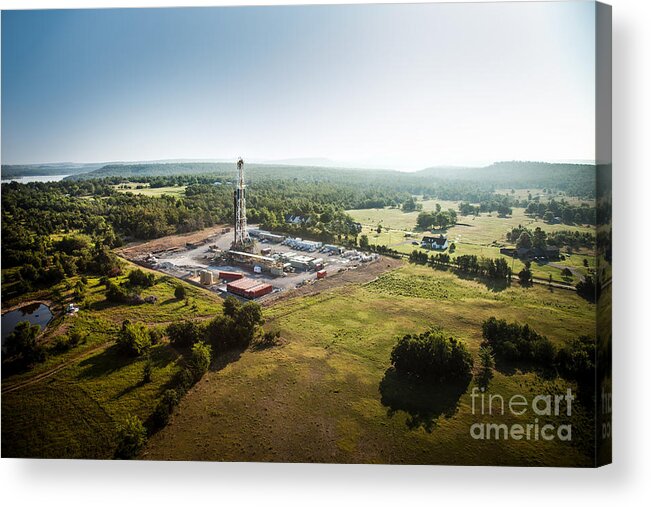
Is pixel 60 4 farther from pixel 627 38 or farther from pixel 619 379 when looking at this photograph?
pixel 619 379

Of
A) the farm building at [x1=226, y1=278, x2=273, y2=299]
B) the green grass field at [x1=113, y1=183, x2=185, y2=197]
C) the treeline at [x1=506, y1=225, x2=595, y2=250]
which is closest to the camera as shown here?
the treeline at [x1=506, y1=225, x2=595, y2=250]

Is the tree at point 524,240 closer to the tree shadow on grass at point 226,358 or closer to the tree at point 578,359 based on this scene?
the tree at point 578,359

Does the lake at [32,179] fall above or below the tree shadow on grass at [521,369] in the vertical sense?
above

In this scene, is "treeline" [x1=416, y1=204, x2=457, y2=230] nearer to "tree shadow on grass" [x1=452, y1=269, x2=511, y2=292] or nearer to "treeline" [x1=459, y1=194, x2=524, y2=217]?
"treeline" [x1=459, y1=194, x2=524, y2=217]

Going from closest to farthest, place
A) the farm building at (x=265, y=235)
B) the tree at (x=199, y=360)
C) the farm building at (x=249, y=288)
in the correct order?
the tree at (x=199, y=360)
the farm building at (x=249, y=288)
the farm building at (x=265, y=235)

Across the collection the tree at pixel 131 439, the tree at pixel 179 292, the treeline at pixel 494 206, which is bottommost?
the tree at pixel 131 439

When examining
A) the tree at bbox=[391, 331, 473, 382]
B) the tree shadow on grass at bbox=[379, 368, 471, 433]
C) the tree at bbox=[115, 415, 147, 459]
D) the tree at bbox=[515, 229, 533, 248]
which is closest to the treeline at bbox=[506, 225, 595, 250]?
the tree at bbox=[515, 229, 533, 248]

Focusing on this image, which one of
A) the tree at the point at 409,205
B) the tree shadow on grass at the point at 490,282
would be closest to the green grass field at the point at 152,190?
the tree at the point at 409,205
